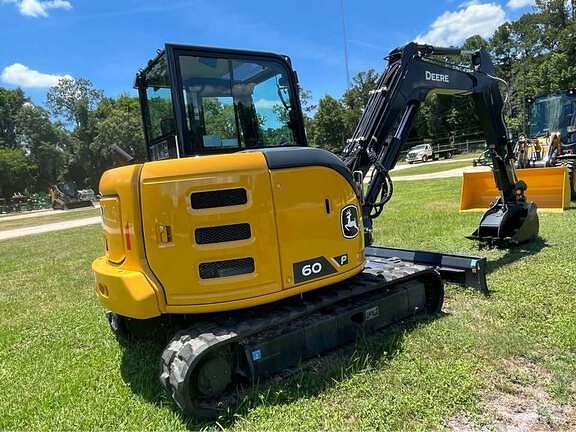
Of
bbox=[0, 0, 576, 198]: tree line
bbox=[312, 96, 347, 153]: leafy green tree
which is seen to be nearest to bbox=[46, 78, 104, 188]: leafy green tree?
bbox=[0, 0, 576, 198]: tree line

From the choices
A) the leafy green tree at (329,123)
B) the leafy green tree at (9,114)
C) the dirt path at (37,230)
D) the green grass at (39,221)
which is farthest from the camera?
the leafy green tree at (9,114)

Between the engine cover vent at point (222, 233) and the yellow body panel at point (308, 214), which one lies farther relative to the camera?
the yellow body panel at point (308, 214)

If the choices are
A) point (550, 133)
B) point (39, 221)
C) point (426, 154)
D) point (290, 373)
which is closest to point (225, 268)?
point (290, 373)

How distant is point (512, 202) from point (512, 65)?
66.6 m

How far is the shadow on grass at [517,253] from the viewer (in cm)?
670

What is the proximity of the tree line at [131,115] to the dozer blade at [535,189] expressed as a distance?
1676 inches

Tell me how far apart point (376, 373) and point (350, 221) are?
127 centimetres

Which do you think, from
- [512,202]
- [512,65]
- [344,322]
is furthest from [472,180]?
[512,65]

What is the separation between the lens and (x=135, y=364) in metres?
4.47

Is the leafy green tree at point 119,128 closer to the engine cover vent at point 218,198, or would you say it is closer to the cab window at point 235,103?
the cab window at point 235,103

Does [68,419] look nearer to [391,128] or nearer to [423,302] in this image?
[423,302]

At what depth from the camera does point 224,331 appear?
11.7 feet

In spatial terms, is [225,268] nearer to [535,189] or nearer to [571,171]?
[535,189]

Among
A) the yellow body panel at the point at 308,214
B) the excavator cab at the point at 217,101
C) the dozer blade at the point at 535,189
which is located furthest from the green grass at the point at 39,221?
the yellow body panel at the point at 308,214
